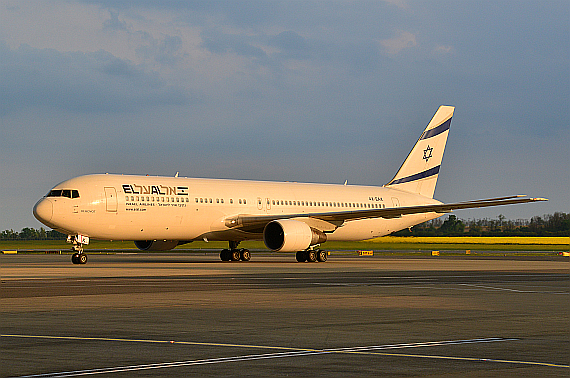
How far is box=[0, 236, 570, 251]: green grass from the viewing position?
74225mm

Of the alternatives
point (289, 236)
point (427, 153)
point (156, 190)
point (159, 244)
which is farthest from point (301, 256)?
point (427, 153)

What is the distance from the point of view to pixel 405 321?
12.7 m

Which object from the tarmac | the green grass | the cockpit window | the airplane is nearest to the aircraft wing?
the airplane

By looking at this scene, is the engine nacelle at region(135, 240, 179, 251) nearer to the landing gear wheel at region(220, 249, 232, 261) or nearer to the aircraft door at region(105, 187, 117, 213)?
the landing gear wheel at region(220, 249, 232, 261)

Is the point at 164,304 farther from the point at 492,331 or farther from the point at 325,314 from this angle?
the point at 492,331

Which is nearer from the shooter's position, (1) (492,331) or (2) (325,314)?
(1) (492,331)

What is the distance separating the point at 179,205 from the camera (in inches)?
1523

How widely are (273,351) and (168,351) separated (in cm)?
130

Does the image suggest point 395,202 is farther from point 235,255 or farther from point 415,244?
point 415,244

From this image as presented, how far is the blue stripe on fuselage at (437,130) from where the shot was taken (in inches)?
2096

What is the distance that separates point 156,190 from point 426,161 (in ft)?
73.3

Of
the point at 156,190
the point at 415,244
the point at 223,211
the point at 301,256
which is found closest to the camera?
the point at 156,190

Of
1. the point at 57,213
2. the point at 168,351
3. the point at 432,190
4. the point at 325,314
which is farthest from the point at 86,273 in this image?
the point at 432,190

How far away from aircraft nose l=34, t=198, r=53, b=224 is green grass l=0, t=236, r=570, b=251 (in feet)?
115
